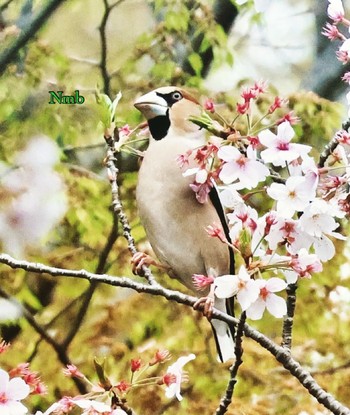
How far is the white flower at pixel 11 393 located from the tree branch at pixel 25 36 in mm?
812

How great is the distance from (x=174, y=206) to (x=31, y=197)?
468 mm

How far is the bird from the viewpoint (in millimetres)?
881

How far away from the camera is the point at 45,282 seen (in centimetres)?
126

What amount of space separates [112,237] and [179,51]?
1.21ft

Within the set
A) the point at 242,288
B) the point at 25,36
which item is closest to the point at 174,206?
the point at 242,288

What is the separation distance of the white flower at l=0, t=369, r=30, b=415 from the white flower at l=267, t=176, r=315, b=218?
0.25m

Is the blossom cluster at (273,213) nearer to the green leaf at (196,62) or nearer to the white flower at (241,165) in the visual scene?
the white flower at (241,165)

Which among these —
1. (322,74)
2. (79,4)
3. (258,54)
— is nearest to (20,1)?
(79,4)

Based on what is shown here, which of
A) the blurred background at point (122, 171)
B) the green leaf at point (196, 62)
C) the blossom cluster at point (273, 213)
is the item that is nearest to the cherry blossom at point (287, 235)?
the blossom cluster at point (273, 213)

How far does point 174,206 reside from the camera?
2.88 ft

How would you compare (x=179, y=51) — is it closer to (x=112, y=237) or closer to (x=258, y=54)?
(x=258, y=54)

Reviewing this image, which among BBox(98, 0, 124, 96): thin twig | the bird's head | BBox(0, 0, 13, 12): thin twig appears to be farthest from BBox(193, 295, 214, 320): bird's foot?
BBox(0, 0, 13, 12): thin twig

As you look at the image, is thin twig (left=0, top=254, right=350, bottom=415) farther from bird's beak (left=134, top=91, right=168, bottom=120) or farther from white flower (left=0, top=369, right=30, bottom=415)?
bird's beak (left=134, top=91, right=168, bottom=120)

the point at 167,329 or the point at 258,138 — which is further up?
the point at 258,138
